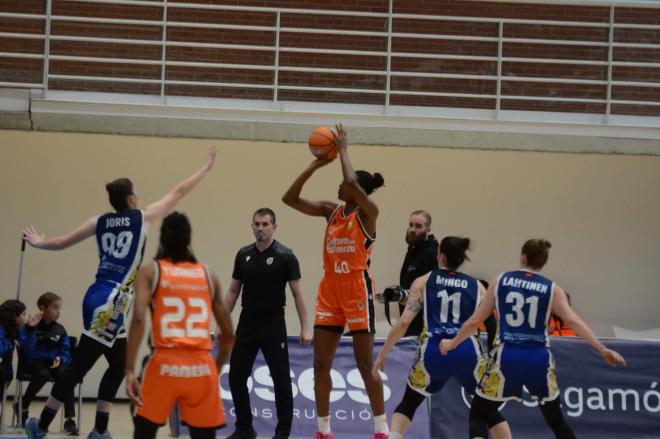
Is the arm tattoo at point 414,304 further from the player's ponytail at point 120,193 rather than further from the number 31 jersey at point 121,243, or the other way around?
the player's ponytail at point 120,193

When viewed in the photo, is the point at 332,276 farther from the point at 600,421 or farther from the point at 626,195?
the point at 626,195

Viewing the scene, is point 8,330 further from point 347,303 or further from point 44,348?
point 347,303

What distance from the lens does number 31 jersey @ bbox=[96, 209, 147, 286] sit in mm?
7773

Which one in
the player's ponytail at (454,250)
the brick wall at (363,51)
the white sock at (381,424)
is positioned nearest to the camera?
the player's ponytail at (454,250)

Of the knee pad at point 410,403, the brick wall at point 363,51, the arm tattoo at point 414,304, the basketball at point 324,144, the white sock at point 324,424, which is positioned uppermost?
the brick wall at point 363,51

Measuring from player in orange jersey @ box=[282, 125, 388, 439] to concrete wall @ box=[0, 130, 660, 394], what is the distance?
4576 millimetres

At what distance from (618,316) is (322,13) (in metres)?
5.28

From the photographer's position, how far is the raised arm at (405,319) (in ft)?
25.6

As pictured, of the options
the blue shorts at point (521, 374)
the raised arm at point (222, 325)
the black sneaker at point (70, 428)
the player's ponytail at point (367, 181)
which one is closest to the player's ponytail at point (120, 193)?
the player's ponytail at point (367, 181)

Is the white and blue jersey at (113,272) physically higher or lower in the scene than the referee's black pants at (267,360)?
higher

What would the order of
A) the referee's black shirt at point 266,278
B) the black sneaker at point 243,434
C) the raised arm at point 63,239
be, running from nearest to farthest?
the raised arm at point 63,239 < the black sneaker at point 243,434 < the referee's black shirt at point 266,278

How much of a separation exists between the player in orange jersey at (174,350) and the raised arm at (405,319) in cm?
204

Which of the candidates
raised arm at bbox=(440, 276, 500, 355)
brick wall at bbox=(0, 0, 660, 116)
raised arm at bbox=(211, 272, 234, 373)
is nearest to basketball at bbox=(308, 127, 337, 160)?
raised arm at bbox=(440, 276, 500, 355)

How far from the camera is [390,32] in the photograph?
39.8ft
